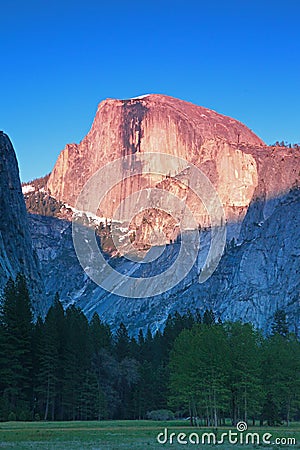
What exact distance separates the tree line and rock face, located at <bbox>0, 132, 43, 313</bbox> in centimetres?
2721

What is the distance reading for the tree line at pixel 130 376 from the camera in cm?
6669

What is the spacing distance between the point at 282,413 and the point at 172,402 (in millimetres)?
13493

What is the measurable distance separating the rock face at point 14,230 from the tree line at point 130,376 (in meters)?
27.2

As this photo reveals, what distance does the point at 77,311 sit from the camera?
10962 centimetres

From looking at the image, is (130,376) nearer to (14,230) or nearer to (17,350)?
(17,350)

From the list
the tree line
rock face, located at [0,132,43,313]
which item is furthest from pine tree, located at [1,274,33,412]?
rock face, located at [0,132,43,313]

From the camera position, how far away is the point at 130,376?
91.4 meters

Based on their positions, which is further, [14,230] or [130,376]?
[14,230]

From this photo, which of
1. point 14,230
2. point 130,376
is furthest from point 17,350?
point 14,230

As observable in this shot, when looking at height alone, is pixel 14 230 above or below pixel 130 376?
above

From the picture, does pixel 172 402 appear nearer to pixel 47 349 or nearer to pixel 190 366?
pixel 190 366

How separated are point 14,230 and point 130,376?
43539mm

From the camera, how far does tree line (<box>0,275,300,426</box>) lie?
66.7 metres

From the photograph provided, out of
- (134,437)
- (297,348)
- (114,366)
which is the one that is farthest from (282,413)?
(134,437)
